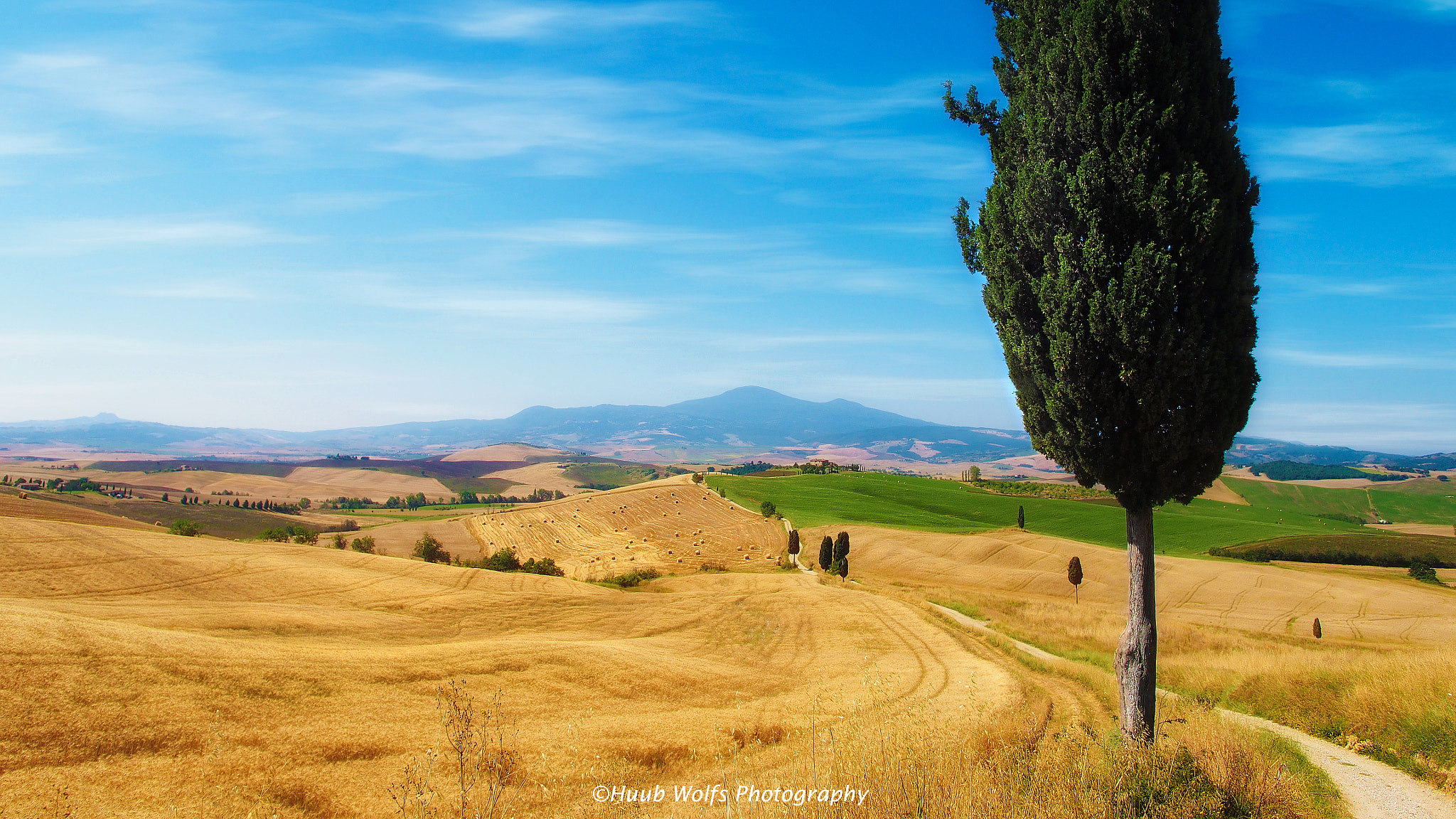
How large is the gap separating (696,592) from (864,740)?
3064cm

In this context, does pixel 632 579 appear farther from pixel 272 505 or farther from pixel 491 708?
pixel 272 505

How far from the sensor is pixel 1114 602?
2013 inches

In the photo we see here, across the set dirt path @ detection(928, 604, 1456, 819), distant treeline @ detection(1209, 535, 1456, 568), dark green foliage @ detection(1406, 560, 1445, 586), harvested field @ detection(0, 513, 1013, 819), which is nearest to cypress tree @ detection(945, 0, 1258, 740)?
dirt path @ detection(928, 604, 1456, 819)

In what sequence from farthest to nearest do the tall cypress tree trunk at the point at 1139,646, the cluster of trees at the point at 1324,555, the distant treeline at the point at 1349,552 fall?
the distant treeline at the point at 1349,552 < the cluster of trees at the point at 1324,555 < the tall cypress tree trunk at the point at 1139,646

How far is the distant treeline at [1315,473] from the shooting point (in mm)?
173500

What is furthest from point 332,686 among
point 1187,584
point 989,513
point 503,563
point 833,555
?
point 989,513

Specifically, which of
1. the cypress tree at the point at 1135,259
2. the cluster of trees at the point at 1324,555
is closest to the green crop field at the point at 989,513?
the cluster of trees at the point at 1324,555

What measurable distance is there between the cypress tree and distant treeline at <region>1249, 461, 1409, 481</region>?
209412mm

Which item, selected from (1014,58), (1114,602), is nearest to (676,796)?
(1014,58)

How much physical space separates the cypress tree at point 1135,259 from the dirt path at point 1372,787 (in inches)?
105

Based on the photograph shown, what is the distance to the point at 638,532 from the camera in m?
70.9

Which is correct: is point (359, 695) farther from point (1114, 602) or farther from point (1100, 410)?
point (1114, 602)

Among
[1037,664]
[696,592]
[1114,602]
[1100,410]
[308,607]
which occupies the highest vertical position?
[1100,410]

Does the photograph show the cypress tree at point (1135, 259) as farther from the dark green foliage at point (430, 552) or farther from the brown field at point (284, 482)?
the brown field at point (284, 482)
